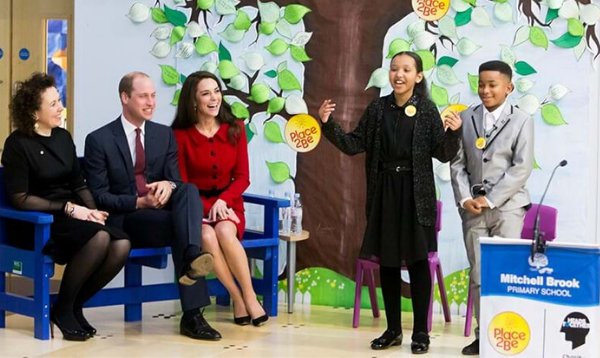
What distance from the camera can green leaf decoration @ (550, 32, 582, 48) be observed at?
5.38 m

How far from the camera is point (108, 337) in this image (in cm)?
506

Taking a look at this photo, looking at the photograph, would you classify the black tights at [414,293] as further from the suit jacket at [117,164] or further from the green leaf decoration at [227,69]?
the green leaf decoration at [227,69]

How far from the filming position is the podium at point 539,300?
3596mm

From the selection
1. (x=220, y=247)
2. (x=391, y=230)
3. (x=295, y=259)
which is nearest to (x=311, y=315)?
(x=295, y=259)

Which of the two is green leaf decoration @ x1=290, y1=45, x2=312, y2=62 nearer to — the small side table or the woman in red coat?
the woman in red coat

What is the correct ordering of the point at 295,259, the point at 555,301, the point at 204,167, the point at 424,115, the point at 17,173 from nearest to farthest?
the point at 555,301, the point at 424,115, the point at 17,173, the point at 204,167, the point at 295,259

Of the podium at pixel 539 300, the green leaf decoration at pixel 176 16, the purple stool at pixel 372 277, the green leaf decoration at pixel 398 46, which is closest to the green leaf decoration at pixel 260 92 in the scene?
the green leaf decoration at pixel 176 16

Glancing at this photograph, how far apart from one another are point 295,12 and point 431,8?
2.57 feet

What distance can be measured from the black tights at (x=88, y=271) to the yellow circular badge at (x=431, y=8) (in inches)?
78.4

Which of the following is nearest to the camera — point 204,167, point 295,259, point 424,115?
point 424,115

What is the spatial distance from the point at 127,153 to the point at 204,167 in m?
0.42

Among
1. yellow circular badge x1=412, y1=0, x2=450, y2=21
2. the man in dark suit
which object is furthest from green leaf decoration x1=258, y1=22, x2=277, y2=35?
the man in dark suit

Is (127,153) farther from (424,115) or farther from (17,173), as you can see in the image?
(424,115)

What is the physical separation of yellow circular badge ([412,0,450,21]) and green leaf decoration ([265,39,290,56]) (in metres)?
0.78
